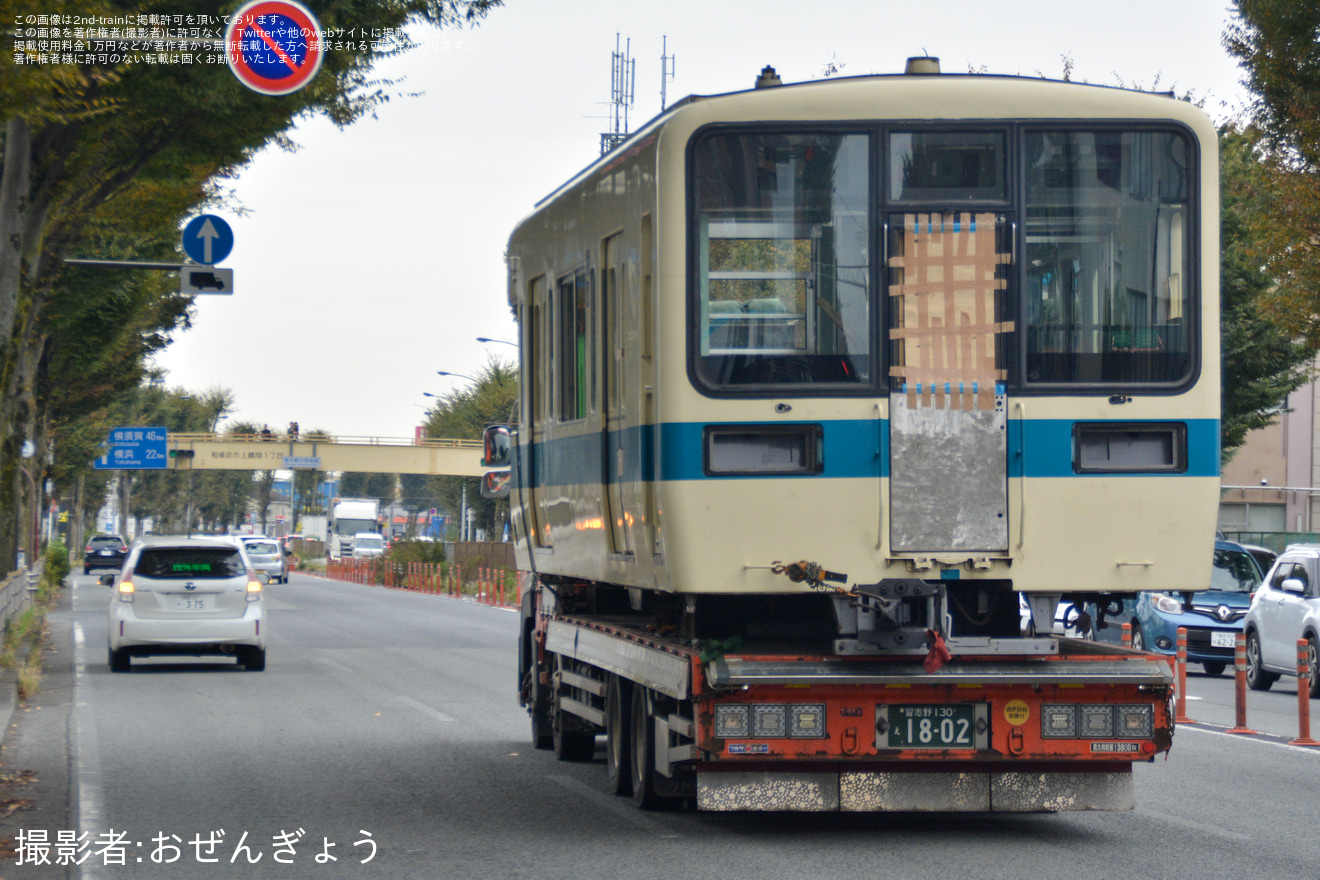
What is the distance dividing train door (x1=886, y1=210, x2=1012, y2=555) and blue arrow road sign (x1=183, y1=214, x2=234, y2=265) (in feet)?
45.5

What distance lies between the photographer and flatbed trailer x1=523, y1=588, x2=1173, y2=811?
851 cm

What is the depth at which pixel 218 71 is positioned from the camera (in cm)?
1530

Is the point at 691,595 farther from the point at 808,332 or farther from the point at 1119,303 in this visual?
the point at 1119,303

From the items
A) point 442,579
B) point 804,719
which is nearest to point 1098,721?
point 804,719

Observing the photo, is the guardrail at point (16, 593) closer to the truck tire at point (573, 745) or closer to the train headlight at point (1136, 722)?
the truck tire at point (573, 745)

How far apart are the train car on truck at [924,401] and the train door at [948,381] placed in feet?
0.05

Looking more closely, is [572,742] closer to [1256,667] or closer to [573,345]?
[573,345]

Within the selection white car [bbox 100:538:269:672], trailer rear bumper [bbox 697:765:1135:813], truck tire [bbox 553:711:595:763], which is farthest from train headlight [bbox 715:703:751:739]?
white car [bbox 100:538:269:672]

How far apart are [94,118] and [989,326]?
10.6m

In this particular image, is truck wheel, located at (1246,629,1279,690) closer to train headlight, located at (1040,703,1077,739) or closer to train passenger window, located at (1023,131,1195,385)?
train headlight, located at (1040,703,1077,739)

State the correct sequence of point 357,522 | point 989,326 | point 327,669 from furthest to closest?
point 357,522 < point 327,669 < point 989,326

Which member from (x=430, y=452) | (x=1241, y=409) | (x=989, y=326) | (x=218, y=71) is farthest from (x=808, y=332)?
(x=430, y=452)

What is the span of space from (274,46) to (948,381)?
8.60m

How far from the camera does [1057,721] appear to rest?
872 centimetres
